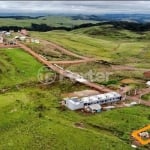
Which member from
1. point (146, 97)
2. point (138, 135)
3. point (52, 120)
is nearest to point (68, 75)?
point (146, 97)

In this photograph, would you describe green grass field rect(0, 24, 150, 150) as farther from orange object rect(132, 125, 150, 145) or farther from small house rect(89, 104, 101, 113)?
small house rect(89, 104, 101, 113)

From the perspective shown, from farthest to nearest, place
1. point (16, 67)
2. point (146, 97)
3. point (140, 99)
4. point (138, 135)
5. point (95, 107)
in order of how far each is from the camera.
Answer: point (16, 67) < point (146, 97) < point (140, 99) < point (95, 107) < point (138, 135)

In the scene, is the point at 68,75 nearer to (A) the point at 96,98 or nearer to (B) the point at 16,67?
(B) the point at 16,67

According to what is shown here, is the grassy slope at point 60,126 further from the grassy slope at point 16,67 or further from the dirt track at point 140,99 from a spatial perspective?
the grassy slope at point 16,67

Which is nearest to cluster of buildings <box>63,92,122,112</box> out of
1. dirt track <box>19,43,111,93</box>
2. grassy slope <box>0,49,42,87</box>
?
dirt track <box>19,43,111,93</box>

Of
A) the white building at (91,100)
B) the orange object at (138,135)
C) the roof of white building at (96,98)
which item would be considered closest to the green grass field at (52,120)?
the orange object at (138,135)
